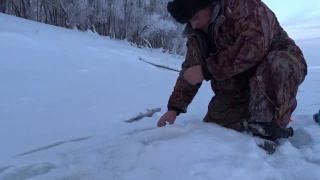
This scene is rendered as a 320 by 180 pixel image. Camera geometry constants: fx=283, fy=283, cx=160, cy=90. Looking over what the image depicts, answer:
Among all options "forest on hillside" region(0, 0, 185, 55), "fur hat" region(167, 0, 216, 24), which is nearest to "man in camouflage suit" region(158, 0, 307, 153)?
"fur hat" region(167, 0, 216, 24)

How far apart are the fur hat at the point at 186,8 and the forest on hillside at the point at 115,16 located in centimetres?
1489

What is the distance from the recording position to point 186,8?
1651 mm

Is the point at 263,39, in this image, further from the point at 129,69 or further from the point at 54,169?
the point at 129,69

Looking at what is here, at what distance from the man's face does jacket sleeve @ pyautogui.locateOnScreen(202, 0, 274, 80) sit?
167 millimetres

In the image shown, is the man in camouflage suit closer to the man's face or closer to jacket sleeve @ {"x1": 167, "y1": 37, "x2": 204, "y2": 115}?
the man's face

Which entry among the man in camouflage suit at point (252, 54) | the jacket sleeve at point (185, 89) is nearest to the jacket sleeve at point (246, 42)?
the man in camouflage suit at point (252, 54)

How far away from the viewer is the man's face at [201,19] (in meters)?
1.69

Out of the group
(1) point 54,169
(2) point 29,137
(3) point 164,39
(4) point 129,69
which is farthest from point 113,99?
(3) point 164,39

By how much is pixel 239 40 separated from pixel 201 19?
30cm

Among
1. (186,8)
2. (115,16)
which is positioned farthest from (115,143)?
(115,16)

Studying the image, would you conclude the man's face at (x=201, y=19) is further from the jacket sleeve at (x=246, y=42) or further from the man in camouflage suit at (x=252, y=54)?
the jacket sleeve at (x=246, y=42)

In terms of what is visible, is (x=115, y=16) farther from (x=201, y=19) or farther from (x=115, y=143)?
(x=115, y=143)

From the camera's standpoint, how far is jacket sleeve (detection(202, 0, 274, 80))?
1517mm

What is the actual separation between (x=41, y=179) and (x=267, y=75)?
127cm
